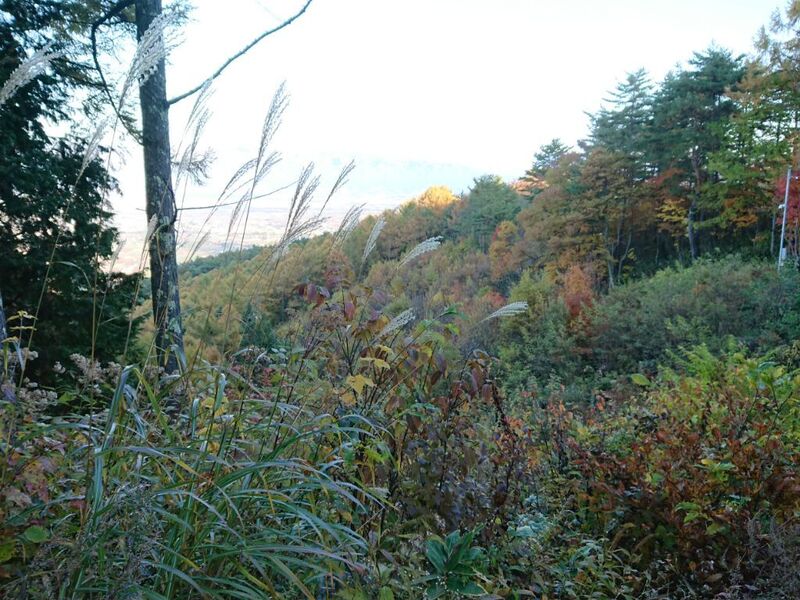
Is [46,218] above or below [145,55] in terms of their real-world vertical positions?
above

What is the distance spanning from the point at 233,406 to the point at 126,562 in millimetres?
778

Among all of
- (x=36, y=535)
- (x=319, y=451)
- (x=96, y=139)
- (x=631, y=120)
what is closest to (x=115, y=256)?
(x=96, y=139)

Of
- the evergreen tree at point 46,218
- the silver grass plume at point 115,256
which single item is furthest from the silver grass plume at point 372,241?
the evergreen tree at point 46,218

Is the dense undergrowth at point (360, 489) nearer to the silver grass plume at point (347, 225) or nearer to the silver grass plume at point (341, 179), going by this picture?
the silver grass plume at point (347, 225)

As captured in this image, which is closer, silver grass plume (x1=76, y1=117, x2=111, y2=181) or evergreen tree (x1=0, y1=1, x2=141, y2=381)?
silver grass plume (x1=76, y1=117, x2=111, y2=181)

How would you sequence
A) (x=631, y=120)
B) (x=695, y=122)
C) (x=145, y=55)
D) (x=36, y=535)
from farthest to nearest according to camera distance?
(x=631, y=120) → (x=695, y=122) → (x=145, y=55) → (x=36, y=535)

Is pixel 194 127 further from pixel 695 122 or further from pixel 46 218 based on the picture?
pixel 695 122

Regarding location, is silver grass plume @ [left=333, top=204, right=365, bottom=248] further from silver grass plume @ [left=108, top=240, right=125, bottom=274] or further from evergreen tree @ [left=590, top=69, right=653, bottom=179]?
evergreen tree @ [left=590, top=69, right=653, bottom=179]

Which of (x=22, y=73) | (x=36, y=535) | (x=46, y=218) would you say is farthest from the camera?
(x=46, y=218)

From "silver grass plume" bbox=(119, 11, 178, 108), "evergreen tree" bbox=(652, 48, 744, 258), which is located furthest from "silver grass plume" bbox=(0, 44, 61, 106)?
"evergreen tree" bbox=(652, 48, 744, 258)

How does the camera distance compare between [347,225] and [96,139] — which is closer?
[96,139]

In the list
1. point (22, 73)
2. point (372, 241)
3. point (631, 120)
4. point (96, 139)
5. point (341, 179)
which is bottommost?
point (372, 241)

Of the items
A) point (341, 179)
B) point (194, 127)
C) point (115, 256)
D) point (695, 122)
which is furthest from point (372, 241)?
point (695, 122)

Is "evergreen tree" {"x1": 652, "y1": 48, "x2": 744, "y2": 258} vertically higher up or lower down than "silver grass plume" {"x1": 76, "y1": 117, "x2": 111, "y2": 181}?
higher up
